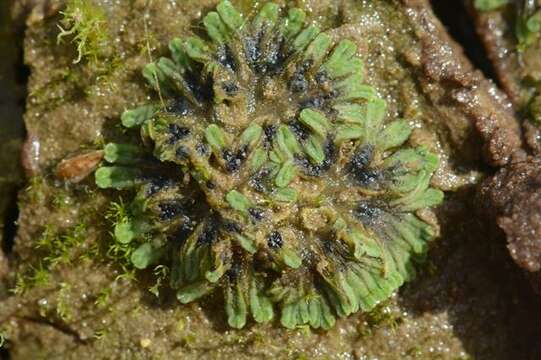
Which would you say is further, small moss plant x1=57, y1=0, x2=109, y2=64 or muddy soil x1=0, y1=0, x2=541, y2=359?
muddy soil x1=0, y1=0, x2=541, y2=359

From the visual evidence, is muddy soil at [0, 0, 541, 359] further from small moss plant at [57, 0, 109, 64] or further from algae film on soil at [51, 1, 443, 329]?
algae film on soil at [51, 1, 443, 329]

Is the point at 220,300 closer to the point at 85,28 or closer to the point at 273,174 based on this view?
the point at 273,174

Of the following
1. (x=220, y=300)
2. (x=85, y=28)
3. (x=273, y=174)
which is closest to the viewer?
(x=273, y=174)

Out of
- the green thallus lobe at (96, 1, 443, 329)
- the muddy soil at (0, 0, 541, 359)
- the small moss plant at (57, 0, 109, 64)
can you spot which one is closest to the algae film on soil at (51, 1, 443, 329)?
the green thallus lobe at (96, 1, 443, 329)

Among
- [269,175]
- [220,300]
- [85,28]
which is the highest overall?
[269,175]

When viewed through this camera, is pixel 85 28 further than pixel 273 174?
Yes

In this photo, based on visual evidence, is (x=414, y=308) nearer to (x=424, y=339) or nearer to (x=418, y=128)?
(x=424, y=339)

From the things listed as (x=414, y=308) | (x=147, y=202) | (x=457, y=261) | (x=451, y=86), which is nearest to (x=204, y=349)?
(x=147, y=202)

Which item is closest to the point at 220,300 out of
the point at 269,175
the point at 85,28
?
the point at 269,175
